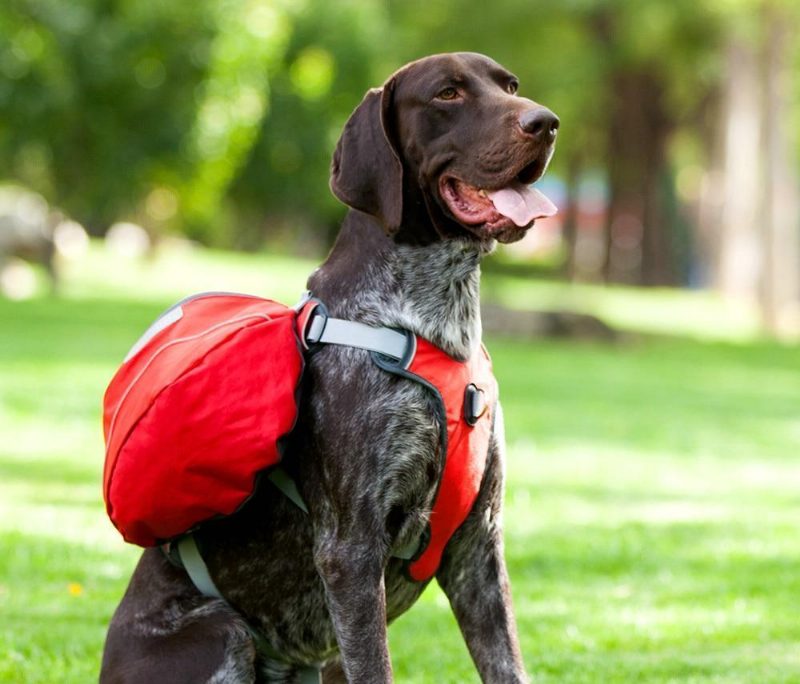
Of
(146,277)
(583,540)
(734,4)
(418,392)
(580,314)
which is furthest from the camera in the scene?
(146,277)

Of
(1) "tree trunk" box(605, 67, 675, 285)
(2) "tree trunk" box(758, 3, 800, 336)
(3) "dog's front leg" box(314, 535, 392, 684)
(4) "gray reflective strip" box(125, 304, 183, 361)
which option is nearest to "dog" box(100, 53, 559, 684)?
(3) "dog's front leg" box(314, 535, 392, 684)

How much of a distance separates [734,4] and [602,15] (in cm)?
1327

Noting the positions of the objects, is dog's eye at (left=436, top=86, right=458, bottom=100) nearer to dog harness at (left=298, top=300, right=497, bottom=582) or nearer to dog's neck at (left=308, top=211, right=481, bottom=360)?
dog's neck at (left=308, top=211, right=481, bottom=360)

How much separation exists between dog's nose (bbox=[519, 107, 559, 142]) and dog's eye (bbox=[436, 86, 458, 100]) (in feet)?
0.82

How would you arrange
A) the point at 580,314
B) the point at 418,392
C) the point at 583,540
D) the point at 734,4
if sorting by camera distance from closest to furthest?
the point at 418,392 → the point at 583,540 → the point at 734,4 → the point at 580,314

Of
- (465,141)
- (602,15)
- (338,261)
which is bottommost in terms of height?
(338,261)

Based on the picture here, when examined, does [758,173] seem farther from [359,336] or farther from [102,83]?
[359,336]

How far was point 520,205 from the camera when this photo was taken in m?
4.18

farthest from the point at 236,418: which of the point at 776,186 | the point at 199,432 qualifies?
the point at 776,186

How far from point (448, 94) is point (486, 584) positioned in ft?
4.82

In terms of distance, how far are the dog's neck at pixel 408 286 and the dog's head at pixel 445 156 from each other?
61 millimetres

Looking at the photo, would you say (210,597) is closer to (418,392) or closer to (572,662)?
(418,392)

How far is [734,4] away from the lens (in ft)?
73.5

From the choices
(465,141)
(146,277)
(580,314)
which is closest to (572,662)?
(465,141)
